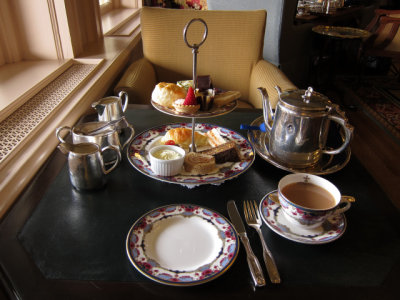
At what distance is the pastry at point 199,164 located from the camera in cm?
65

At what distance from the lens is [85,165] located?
1.93 ft

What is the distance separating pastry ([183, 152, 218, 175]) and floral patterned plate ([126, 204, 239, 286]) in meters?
0.11

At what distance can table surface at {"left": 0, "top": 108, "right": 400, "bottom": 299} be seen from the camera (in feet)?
1.41

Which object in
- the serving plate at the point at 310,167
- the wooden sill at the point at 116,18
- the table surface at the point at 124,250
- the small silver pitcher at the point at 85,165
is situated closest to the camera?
the table surface at the point at 124,250

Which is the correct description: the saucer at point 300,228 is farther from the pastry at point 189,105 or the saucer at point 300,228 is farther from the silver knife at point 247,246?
the pastry at point 189,105

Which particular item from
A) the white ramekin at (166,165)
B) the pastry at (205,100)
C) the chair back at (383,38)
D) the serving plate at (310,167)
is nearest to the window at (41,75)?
the white ramekin at (166,165)

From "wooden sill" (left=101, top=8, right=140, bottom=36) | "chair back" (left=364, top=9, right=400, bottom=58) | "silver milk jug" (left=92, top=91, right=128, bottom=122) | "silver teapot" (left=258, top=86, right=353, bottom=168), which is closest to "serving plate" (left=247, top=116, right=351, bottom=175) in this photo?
"silver teapot" (left=258, top=86, right=353, bottom=168)

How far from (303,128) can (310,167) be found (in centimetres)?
10

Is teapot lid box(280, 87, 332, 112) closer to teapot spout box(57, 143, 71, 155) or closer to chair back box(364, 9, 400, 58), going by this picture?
teapot spout box(57, 143, 71, 155)

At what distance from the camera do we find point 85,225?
1.75 ft

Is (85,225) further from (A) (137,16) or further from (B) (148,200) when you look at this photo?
(A) (137,16)

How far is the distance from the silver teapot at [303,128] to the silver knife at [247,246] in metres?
0.19

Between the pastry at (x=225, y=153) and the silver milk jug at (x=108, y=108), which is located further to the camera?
the silver milk jug at (x=108, y=108)

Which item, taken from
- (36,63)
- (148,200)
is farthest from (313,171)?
(36,63)
